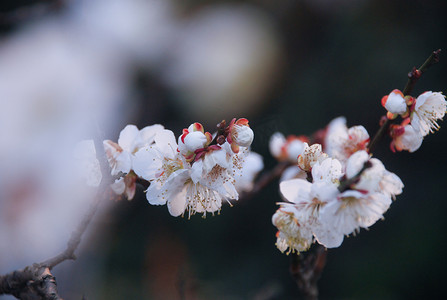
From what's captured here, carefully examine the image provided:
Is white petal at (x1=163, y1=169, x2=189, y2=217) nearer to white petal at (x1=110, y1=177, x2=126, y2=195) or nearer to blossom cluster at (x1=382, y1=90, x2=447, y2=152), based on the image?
white petal at (x1=110, y1=177, x2=126, y2=195)

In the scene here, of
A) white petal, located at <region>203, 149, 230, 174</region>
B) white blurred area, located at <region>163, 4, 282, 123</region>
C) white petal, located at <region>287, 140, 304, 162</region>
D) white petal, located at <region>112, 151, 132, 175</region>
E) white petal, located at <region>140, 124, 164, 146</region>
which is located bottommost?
white blurred area, located at <region>163, 4, 282, 123</region>

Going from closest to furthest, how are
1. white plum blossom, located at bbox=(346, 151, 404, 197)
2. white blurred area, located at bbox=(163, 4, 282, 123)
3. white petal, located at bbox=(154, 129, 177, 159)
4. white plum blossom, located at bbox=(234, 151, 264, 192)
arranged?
1. white plum blossom, located at bbox=(346, 151, 404, 197)
2. white petal, located at bbox=(154, 129, 177, 159)
3. white plum blossom, located at bbox=(234, 151, 264, 192)
4. white blurred area, located at bbox=(163, 4, 282, 123)

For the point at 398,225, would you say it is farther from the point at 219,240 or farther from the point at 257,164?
the point at 257,164

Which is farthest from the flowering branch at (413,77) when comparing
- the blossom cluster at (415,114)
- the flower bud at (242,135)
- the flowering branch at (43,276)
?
the flowering branch at (43,276)

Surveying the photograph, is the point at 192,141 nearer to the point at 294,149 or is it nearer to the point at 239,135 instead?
the point at 239,135

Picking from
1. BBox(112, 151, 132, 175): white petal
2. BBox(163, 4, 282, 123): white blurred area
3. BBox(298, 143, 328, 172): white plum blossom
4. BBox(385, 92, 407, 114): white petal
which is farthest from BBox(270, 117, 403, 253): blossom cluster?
BBox(163, 4, 282, 123): white blurred area

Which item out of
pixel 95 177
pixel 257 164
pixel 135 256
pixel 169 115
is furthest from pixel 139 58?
pixel 95 177
